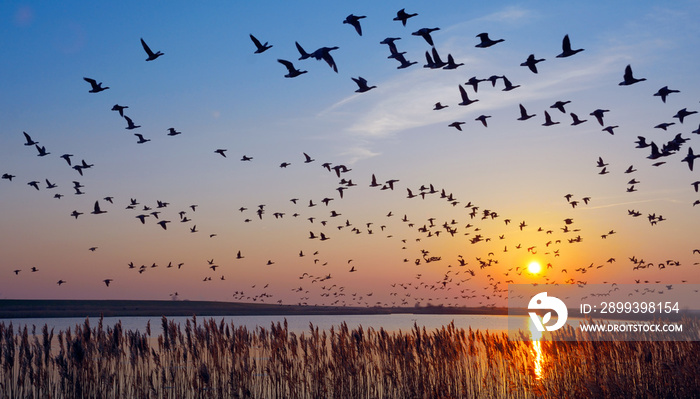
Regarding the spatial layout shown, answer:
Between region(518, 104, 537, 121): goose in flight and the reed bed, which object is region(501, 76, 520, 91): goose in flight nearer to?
region(518, 104, 537, 121): goose in flight

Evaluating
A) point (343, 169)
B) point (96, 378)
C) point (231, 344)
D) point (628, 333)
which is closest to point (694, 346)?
point (628, 333)

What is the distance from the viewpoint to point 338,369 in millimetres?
19984

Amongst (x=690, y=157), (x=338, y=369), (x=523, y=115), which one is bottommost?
(x=338, y=369)

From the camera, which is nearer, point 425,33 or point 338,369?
point 338,369

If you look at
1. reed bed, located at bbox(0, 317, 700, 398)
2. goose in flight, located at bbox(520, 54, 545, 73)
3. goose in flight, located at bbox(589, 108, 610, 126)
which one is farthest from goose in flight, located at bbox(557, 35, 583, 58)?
reed bed, located at bbox(0, 317, 700, 398)

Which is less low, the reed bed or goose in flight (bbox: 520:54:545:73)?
goose in flight (bbox: 520:54:545:73)

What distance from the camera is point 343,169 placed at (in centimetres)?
4162

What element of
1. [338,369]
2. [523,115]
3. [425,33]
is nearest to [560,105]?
[523,115]

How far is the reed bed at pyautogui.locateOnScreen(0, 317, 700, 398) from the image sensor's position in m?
18.3

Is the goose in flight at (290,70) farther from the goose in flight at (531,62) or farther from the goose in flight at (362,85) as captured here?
the goose in flight at (531,62)

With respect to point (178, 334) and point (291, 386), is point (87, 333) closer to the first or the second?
point (178, 334)

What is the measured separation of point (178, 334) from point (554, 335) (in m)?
13.3

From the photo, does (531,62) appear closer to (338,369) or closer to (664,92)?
(664,92)

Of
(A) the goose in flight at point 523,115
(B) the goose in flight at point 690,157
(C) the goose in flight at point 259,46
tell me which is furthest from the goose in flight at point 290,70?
(B) the goose in flight at point 690,157
